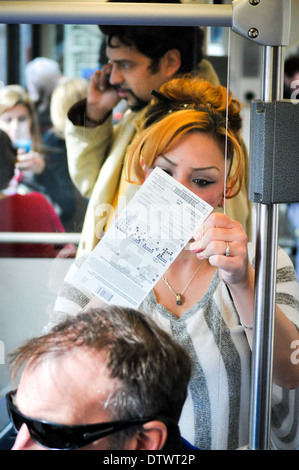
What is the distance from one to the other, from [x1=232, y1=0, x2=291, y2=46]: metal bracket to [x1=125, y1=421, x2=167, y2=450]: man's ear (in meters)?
0.64

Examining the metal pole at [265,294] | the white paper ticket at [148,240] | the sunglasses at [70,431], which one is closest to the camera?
the sunglasses at [70,431]

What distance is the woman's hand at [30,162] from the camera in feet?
4.29

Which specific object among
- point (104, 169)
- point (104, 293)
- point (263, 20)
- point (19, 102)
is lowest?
point (104, 293)

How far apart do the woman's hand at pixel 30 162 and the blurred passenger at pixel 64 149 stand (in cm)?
2

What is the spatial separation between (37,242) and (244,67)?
22.1 inches

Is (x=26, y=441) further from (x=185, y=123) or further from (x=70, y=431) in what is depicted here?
(x=185, y=123)

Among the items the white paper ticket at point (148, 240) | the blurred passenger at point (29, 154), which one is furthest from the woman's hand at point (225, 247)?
the blurred passenger at point (29, 154)

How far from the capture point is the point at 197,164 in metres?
1.24

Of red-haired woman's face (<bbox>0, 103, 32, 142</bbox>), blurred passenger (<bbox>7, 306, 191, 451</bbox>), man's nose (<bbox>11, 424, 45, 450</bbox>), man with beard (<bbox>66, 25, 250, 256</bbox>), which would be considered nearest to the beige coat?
man with beard (<bbox>66, 25, 250, 256</bbox>)

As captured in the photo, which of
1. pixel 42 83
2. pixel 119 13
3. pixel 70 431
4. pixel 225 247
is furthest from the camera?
pixel 42 83

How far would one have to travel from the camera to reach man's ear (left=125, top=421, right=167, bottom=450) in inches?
39.6

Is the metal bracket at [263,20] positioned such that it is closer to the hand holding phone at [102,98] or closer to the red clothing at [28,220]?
the hand holding phone at [102,98]

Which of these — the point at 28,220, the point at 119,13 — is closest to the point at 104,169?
the point at 28,220

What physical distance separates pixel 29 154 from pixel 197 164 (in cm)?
35
